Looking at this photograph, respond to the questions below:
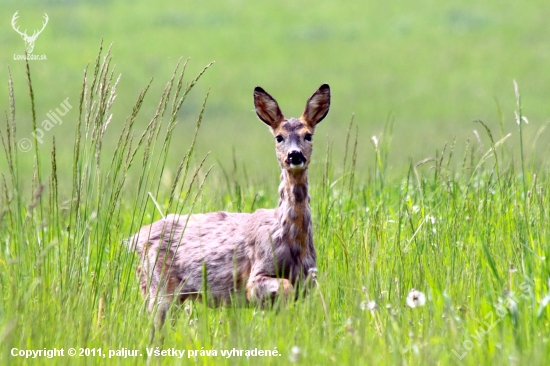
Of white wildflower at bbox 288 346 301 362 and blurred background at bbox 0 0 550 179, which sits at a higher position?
blurred background at bbox 0 0 550 179

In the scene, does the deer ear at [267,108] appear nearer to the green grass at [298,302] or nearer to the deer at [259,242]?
the deer at [259,242]

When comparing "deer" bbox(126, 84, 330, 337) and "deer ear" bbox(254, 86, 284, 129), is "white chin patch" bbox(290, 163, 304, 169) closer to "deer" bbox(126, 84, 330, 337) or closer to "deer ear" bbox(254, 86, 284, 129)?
"deer" bbox(126, 84, 330, 337)

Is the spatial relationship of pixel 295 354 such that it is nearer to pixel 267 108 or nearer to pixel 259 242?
pixel 259 242

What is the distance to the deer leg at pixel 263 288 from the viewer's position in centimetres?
568

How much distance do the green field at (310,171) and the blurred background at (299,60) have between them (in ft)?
0.28

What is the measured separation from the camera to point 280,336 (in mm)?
4391

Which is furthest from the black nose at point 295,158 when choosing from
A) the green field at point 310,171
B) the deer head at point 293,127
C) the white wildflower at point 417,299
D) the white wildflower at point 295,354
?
the white wildflower at point 295,354

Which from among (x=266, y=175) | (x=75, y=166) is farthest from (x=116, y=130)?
(x=75, y=166)

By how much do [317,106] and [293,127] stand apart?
0.31 m

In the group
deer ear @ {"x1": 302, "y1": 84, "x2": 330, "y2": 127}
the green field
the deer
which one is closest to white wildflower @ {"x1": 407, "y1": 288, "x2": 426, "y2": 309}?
the green field

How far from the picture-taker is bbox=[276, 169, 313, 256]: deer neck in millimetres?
5980

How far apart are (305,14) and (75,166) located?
82.8ft

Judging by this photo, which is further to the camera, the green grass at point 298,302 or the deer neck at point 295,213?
the deer neck at point 295,213

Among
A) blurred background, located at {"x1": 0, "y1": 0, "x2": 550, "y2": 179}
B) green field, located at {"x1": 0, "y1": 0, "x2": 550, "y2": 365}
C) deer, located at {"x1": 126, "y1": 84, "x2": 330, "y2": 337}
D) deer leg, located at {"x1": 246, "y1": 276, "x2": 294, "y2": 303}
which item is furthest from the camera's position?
blurred background, located at {"x1": 0, "y1": 0, "x2": 550, "y2": 179}
